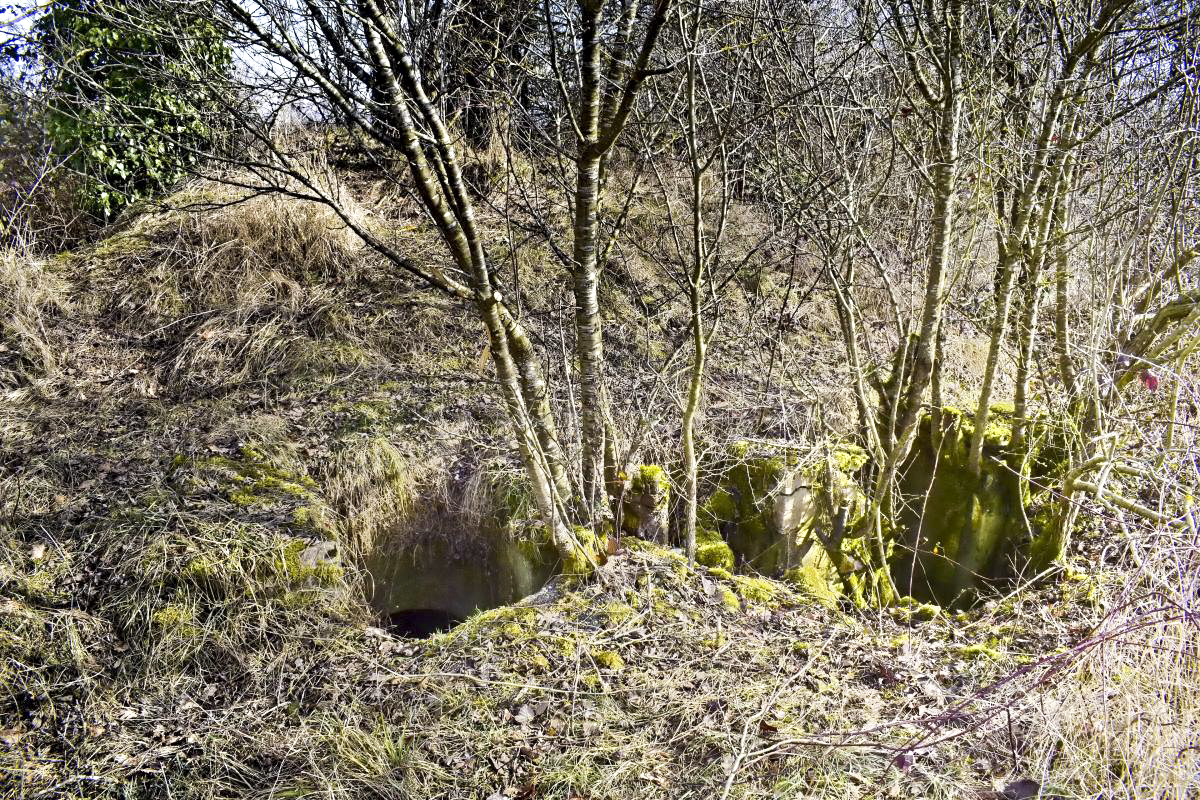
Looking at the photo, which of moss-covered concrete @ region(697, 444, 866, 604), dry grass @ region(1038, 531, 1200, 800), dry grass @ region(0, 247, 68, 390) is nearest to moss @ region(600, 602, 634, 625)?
moss-covered concrete @ region(697, 444, 866, 604)

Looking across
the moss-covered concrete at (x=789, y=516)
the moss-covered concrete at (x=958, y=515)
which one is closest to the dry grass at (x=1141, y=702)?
the moss-covered concrete at (x=789, y=516)

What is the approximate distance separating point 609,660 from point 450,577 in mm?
2008

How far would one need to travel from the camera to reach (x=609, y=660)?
349 centimetres

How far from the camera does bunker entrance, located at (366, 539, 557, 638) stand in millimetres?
4824

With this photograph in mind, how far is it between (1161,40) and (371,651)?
5.61m

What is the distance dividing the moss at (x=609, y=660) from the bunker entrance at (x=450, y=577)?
1242 mm

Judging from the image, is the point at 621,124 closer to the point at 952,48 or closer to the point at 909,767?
the point at 952,48

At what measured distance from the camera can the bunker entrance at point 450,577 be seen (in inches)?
190

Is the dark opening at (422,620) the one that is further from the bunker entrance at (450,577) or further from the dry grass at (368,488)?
the dry grass at (368,488)

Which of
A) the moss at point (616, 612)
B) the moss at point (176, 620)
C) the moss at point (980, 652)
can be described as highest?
the moss at point (176, 620)

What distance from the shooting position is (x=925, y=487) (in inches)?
241

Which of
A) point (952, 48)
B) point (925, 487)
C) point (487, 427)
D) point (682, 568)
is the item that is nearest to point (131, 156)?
point (487, 427)

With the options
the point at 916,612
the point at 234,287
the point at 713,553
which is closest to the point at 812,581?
the point at 916,612

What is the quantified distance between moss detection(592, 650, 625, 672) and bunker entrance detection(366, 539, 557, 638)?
124 centimetres
